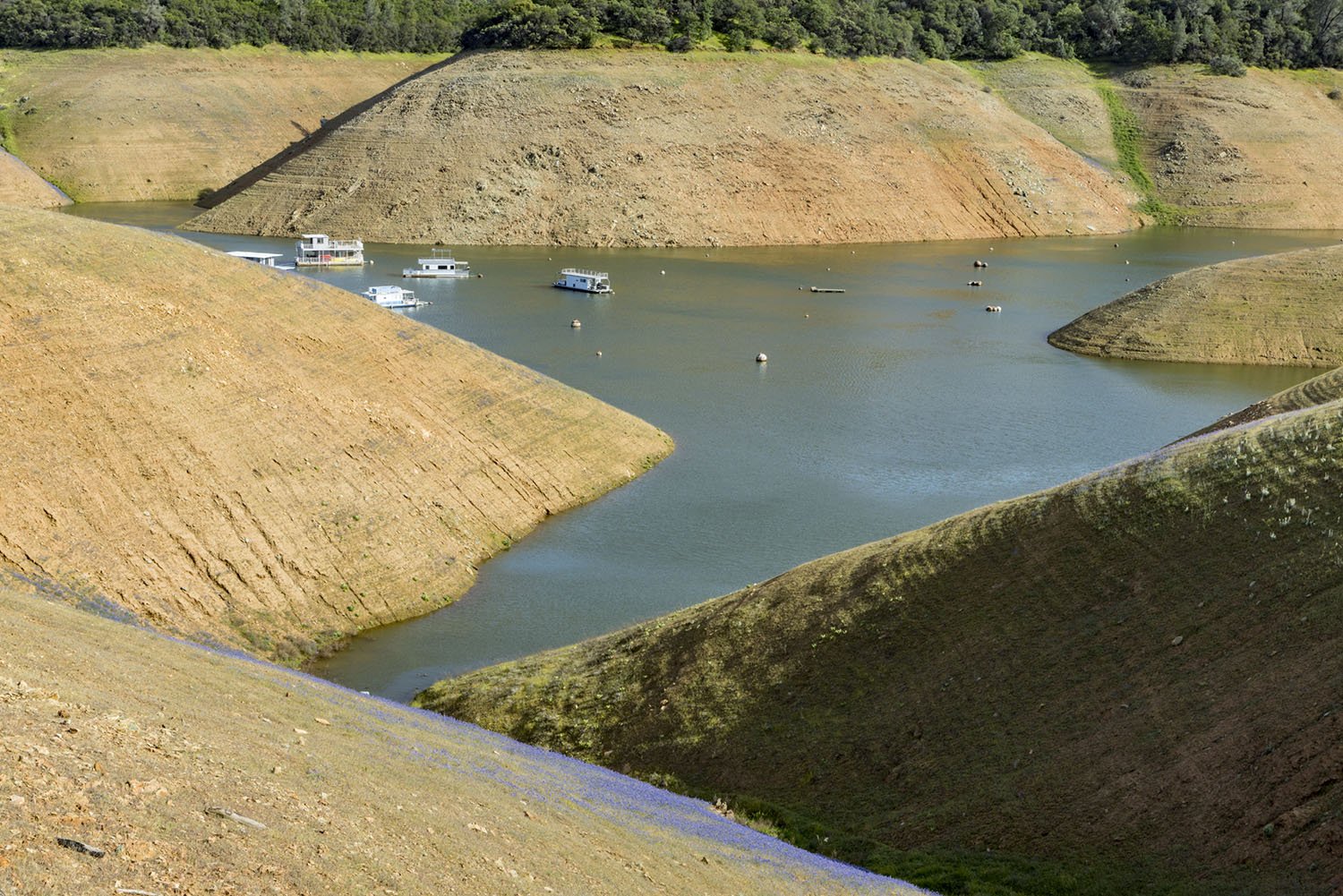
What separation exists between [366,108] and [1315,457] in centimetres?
10052

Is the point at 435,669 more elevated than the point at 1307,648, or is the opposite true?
the point at 1307,648

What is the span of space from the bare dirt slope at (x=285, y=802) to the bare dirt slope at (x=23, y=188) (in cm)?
10145

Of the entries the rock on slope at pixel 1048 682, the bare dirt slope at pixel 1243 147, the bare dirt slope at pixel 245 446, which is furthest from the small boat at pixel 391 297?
the bare dirt slope at pixel 1243 147

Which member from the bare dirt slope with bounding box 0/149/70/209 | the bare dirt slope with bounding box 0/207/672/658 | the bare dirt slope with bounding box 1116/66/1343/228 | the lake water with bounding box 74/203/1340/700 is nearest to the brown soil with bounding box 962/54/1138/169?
the bare dirt slope with bounding box 1116/66/1343/228

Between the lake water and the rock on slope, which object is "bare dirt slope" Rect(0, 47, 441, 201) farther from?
the rock on slope

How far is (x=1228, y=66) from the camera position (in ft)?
468

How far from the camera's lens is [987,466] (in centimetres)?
4938

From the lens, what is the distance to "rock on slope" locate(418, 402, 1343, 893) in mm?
19391

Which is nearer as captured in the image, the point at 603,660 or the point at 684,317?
the point at 603,660

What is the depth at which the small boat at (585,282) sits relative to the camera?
8512 cm

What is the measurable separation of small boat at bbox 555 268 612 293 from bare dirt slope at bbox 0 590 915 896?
63.5 m

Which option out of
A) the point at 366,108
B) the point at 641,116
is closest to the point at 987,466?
the point at 641,116

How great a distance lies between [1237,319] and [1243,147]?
69353mm

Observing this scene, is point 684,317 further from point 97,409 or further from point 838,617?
point 838,617
